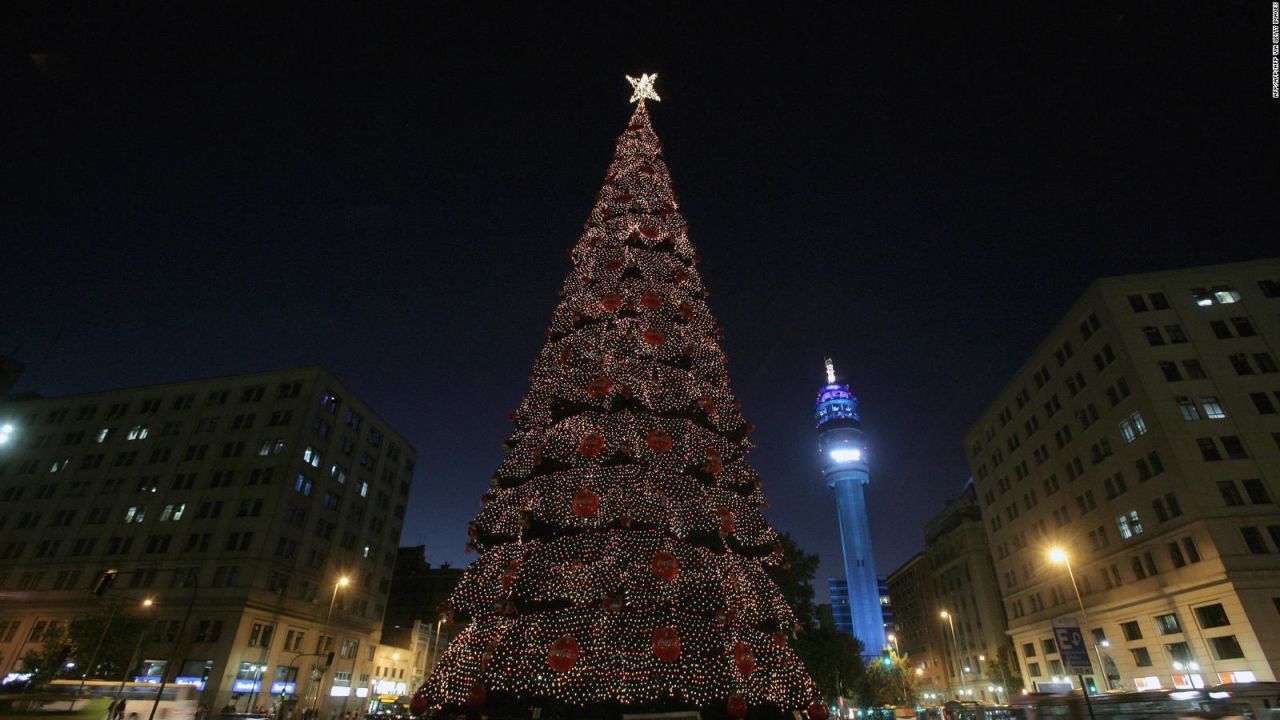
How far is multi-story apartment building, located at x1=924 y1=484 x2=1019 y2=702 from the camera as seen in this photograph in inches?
2719

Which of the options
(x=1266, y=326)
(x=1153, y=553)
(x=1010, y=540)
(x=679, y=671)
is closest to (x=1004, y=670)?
(x=1010, y=540)

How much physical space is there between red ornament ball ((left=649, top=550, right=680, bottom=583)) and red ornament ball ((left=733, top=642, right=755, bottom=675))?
2240mm

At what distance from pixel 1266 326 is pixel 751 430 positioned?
41051 millimetres

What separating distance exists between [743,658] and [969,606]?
7771 cm

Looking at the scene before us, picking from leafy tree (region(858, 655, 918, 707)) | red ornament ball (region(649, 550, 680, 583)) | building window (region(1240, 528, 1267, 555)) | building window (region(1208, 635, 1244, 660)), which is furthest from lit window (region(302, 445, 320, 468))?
building window (region(1240, 528, 1267, 555))

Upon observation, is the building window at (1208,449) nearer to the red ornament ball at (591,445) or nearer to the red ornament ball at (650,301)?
the red ornament ball at (650,301)

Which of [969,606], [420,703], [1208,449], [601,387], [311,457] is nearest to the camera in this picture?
[420,703]

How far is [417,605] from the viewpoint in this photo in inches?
3201

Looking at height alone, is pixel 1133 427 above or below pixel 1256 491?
above

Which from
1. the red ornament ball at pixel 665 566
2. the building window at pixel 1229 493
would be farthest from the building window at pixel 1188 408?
the red ornament ball at pixel 665 566

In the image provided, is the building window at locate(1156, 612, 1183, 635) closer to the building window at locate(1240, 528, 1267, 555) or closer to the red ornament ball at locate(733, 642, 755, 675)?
the building window at locate(1240, 528, 1267, 555)

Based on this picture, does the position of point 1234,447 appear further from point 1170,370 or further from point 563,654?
point 563,654

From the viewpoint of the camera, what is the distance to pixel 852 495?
136 meters

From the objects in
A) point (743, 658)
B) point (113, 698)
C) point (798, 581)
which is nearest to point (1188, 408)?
point (798, 581)
